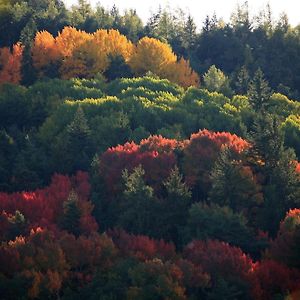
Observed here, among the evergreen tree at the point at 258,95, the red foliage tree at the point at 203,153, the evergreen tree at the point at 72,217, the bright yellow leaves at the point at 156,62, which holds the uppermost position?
the bright yellow leaves at the point at 156,62

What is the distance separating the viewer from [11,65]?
10744 centimetres

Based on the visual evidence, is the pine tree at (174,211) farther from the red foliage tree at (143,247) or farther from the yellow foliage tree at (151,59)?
the yellow foliage tree at (151,59)

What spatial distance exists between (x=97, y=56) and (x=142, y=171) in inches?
1799

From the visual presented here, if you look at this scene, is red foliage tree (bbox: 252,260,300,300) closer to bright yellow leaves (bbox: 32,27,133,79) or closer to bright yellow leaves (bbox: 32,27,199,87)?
bright yellow leaves (bbox: 32,27,133,79)

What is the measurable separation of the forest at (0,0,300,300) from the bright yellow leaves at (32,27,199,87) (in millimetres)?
251

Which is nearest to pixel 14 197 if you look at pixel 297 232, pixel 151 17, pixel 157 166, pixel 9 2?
pixel 157 166

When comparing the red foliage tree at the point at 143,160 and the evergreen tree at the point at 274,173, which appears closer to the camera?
the evergreen tree at the point at 274,173

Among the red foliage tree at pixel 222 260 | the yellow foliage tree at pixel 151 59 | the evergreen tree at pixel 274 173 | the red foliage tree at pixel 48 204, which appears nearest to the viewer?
the red foliage tree at pixel 222 260

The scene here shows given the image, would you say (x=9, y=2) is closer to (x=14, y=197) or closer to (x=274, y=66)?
(x=274, y=66)

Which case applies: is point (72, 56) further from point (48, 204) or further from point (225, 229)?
point (225, 229)

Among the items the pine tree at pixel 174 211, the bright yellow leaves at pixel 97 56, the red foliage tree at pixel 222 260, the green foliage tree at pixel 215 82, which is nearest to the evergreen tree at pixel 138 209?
the pine tree at pixel 174 211

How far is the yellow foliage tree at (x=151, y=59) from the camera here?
10975cm

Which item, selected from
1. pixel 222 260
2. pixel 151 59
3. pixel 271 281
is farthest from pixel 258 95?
pixel 271 281

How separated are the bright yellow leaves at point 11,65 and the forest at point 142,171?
1.01 ft
